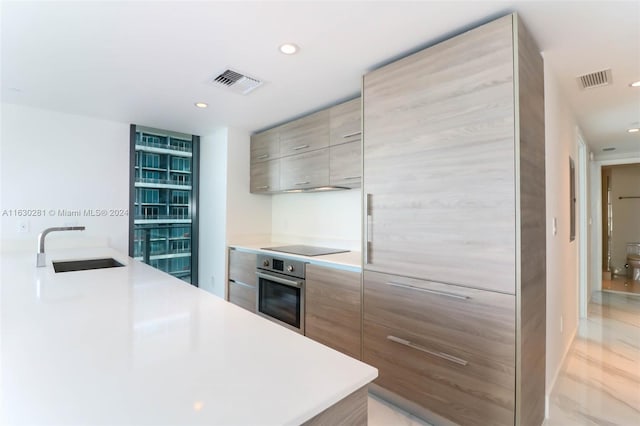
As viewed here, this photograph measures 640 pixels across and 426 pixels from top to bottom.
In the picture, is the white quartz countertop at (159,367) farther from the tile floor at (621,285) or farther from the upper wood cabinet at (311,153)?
the tile floor at (621,285)

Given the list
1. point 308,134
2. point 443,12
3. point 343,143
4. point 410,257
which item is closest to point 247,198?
point 308,134

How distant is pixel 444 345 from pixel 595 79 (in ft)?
7.13

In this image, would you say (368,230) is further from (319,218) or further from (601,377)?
(601,377)

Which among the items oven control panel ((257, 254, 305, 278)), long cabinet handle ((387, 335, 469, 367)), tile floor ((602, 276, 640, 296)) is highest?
oven control panel ((257, 254, 305, 278))

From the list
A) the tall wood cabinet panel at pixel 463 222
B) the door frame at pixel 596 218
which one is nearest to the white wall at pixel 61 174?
the tall wood cabinet panel at pixel 463 222

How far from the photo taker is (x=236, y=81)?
2.37 metres

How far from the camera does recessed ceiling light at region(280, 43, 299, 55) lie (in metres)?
1.84

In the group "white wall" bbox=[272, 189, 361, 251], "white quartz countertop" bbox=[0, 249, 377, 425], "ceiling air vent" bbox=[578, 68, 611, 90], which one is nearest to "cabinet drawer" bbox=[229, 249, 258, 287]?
Result: "white wall" bbox=[272, 189, 361, 251]

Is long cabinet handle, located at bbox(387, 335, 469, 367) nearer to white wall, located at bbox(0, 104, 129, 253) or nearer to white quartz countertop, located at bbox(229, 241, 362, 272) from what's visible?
white quartz countertop, located at bbox(229, 241, 362, 272)

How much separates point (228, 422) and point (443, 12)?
72.6 inches

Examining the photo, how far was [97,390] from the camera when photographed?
2.00ft

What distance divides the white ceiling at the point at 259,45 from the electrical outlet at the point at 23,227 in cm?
111

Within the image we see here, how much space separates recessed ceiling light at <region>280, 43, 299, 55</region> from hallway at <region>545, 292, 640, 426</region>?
8.88 ft

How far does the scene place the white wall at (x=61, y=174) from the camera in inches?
112
